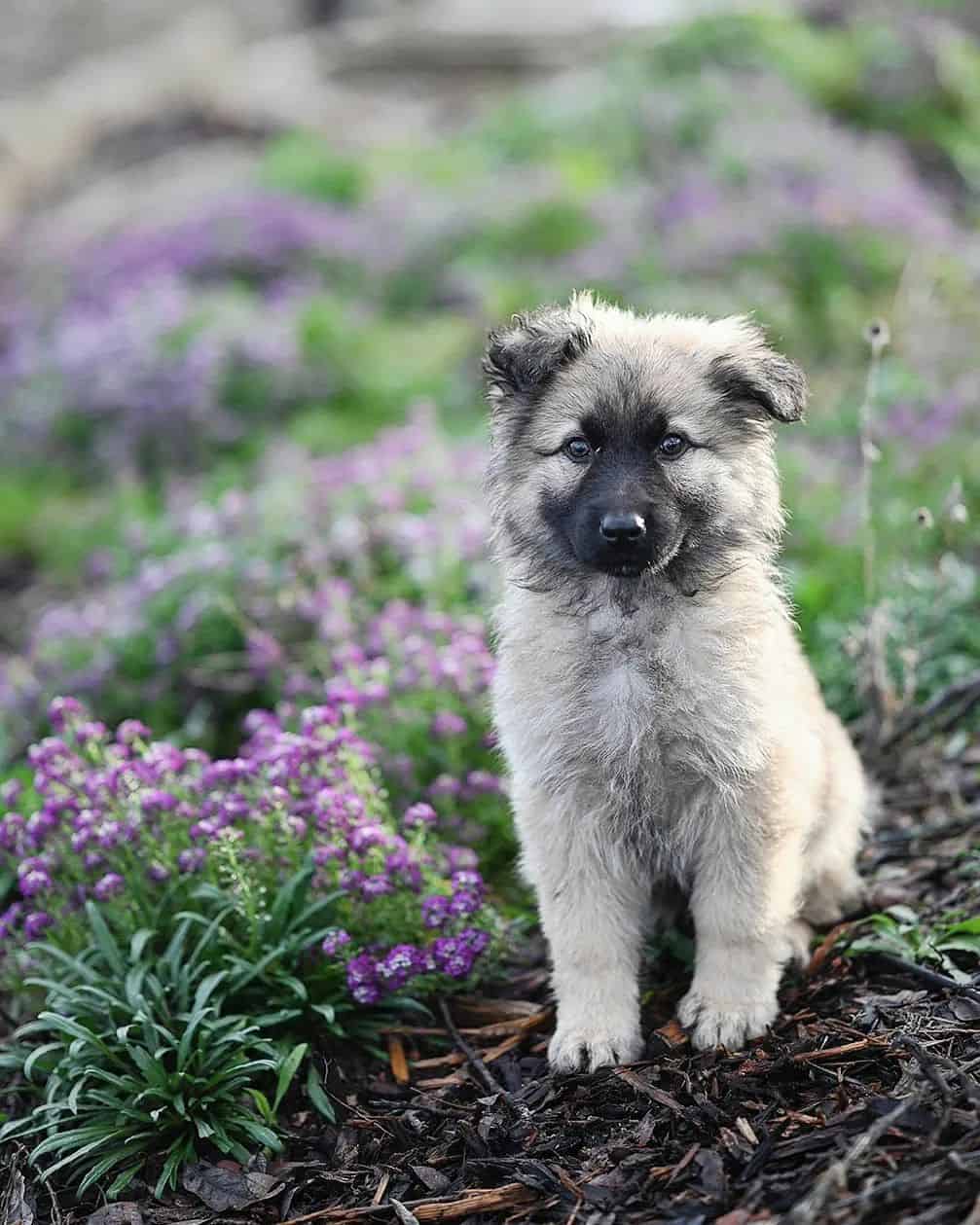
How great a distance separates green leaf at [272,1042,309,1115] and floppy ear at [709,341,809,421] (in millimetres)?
2269

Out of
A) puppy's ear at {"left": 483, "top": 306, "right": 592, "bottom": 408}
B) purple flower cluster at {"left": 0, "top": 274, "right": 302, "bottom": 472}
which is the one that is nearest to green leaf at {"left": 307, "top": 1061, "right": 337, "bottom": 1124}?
puppy's ear at {"left": 483, "top": 306, "right": 592, "bottom": 408}

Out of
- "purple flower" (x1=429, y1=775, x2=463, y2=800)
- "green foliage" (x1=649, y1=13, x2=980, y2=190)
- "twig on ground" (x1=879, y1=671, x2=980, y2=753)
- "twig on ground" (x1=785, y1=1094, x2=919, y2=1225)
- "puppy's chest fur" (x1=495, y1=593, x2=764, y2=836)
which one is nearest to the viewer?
"twig on ground" (x1=785, y1=1094, x2=919, y2=1225)

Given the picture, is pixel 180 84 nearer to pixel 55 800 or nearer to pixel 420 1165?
pixel 55 800

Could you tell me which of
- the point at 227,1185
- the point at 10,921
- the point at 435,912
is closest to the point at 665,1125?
the point at 435,912

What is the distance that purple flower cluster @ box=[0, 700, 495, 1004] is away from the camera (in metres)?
4.13

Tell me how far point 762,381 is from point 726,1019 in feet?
5.92

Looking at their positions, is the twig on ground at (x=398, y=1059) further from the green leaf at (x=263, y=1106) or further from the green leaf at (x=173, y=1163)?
the green leaf at (x=173, y=1163)

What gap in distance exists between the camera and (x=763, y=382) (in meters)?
3.63

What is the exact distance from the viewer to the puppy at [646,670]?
3.56 meters

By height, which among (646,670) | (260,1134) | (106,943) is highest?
(646,670)

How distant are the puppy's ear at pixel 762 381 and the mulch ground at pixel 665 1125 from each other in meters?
1.70

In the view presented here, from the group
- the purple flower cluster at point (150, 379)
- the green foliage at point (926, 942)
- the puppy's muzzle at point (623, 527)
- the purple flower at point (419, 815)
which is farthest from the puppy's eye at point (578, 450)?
the purple flower cluster at point (150, 379)

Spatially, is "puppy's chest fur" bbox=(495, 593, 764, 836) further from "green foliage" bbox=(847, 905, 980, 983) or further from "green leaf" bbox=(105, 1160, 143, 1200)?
"green leaf" bbox=(105, 1160, 143, 1200)

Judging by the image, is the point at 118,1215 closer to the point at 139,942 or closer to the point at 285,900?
the point at 139,942
